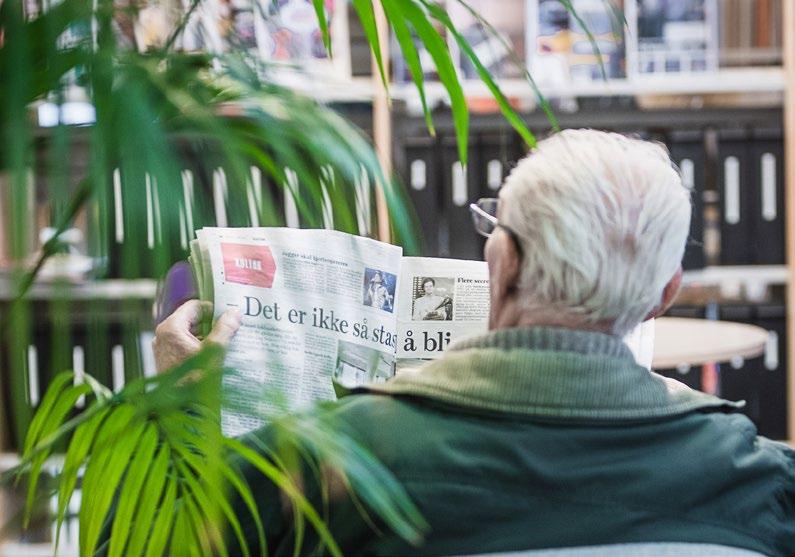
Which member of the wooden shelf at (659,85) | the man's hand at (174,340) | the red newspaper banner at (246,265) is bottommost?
the man's hand at (174,340)

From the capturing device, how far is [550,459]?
84 cm

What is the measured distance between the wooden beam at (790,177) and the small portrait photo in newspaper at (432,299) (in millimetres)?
1967

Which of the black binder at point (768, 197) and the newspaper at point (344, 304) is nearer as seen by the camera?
the newspaper at point (344, 304)

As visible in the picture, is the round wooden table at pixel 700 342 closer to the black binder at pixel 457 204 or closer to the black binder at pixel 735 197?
the black binder at pixel 735 197

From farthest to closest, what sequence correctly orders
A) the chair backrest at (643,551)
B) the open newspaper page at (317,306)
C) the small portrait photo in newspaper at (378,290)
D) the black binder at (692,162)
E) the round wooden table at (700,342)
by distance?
1. the black binder at (692,162)
2. the round wooden table at (700,342)
3. the small portrait photo in newspaper at (378,290)
4. the open newspaper page at (317,306)
5. the chair backrest at (643,551)

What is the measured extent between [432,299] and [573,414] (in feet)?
1.29

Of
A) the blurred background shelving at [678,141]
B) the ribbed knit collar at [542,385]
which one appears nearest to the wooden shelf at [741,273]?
the blurred background shelving at [678,141]

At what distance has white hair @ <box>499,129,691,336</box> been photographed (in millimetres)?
905

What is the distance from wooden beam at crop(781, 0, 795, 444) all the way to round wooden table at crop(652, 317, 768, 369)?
50 cm

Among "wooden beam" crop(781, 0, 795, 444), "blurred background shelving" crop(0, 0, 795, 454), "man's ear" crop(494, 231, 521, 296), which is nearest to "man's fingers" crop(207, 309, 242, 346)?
"man's ear" crop(494, 231, 521, 296)

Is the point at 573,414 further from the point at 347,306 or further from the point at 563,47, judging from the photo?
the point at 563,47

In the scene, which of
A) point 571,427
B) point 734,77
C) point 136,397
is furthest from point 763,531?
point 734,77

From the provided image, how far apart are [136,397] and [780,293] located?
119 inches

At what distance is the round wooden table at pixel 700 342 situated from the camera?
213 cm
